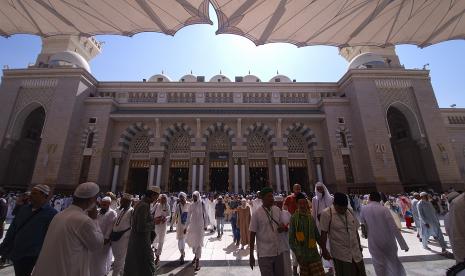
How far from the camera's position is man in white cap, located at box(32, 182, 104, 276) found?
6.44 ft

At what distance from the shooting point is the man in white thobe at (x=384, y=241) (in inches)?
132

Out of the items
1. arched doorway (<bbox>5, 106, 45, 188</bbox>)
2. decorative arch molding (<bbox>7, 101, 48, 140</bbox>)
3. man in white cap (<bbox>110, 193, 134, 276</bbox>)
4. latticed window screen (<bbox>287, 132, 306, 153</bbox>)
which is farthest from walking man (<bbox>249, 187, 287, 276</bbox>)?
arched doorway (<bbox>5, 106, 45, 188</bbox>)

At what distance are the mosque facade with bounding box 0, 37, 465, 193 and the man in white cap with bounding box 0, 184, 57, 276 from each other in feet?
48.3

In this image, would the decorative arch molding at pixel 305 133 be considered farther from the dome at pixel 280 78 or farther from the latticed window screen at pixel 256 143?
the dome at pixel 280 78

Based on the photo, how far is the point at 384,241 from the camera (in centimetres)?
338

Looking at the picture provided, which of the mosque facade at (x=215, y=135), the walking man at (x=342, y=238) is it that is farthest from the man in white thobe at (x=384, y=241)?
the mosque facade at (x=215, y=135)

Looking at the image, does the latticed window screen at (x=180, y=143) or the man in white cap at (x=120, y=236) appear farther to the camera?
the latticed window screen at (x=180, y=143)

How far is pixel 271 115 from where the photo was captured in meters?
18.8

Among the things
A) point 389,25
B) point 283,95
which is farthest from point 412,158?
point 389,25

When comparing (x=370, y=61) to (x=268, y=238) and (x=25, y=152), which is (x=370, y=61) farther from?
(x=25, y=152)

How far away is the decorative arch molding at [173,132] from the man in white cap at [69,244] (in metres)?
16.5

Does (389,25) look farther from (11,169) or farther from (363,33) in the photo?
(11,169)

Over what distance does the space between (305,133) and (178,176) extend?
11150mm

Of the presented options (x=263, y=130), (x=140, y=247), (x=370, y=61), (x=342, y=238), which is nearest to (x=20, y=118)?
(x=263, y=130)
